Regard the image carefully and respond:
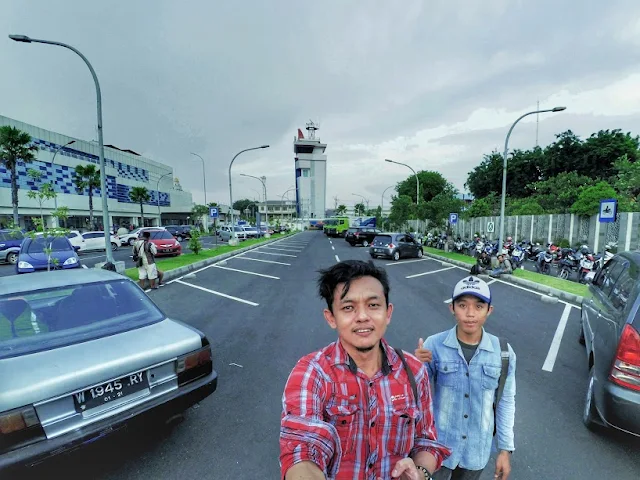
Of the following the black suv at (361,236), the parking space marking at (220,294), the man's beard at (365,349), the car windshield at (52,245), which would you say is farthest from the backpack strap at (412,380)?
the black suv at (361,236)

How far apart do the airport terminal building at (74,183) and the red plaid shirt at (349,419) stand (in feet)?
86.9

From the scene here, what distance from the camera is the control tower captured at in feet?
350

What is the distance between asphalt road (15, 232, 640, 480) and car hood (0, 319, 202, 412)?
0.45 meters

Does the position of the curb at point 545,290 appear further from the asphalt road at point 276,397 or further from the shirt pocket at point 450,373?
the shirt pocket at point 450,373

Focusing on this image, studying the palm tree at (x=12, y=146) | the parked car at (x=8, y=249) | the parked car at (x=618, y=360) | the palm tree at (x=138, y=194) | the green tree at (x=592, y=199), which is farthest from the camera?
the palm tree at (x=138, y=194)

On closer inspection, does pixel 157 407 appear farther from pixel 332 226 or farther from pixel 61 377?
pixel 332 226

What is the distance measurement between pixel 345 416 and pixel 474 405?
3.31ft

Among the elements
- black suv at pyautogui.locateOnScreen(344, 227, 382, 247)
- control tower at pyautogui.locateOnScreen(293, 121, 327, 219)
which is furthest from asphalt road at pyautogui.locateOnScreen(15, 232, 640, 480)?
control tower at pyautogui.locateOnScreen(293, 121, 327, 219)

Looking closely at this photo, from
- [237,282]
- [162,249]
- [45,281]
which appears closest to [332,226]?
[162,249]

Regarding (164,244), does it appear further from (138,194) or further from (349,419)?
(138,194)

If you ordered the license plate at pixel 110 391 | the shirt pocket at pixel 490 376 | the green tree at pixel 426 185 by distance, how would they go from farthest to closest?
the green tree at pixel 426 185 → the license plate at pixel 110 391 → the shirt pocket at pixel 490 376

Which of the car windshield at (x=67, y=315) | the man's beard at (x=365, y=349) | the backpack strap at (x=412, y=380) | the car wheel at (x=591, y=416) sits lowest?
the car wheel at (x=591, y=416)

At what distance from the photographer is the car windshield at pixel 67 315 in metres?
2.53

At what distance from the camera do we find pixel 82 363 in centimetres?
222
